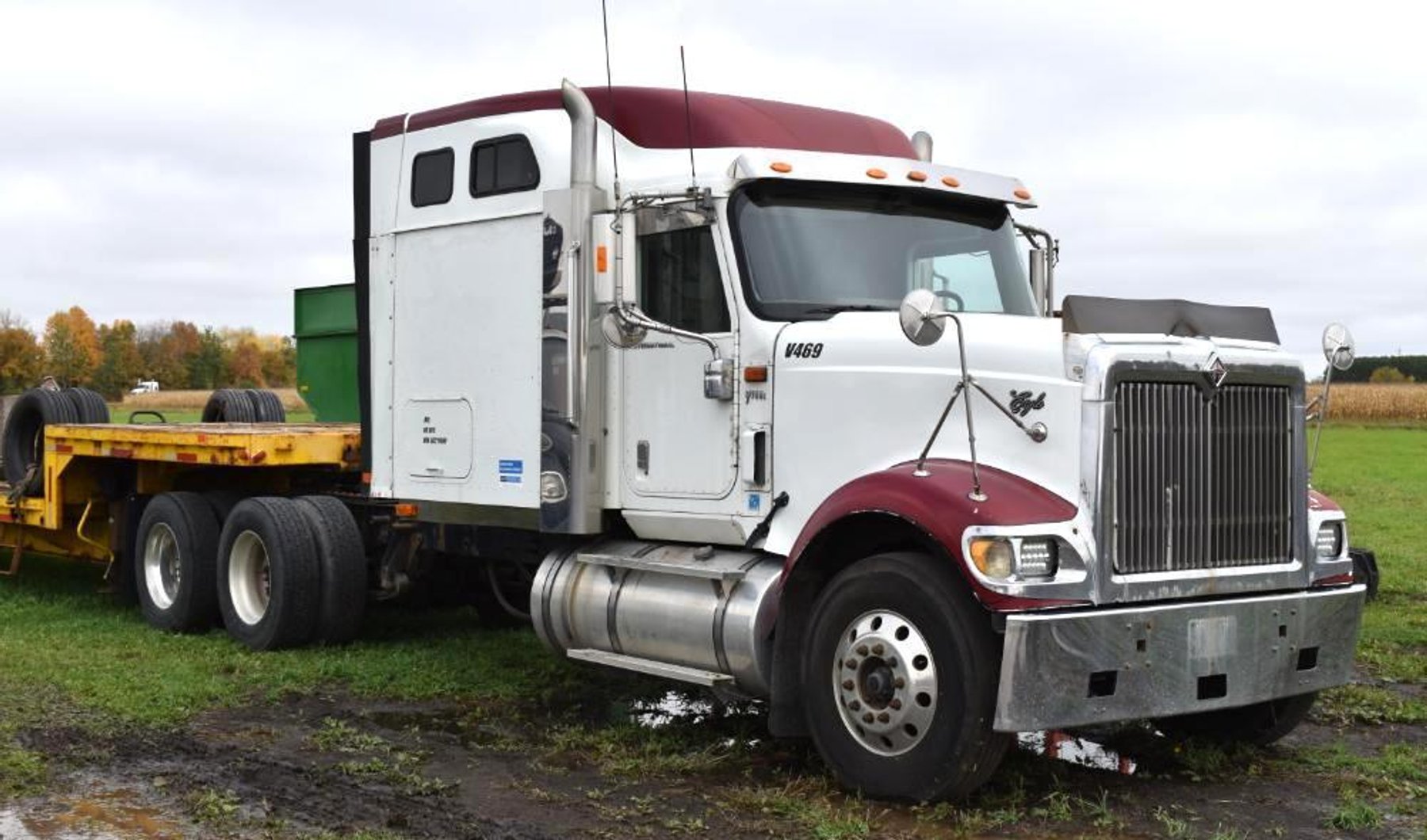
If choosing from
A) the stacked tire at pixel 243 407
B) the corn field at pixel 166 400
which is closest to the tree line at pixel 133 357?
the corn field at pixel 166 400

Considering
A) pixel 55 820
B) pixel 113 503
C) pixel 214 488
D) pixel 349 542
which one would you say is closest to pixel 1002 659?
pixel 55 820

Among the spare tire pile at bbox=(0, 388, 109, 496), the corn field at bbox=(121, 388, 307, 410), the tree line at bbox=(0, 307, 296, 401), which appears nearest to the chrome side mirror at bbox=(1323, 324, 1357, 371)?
the spare tire pile at bbox=(0, 388, 109, 496)

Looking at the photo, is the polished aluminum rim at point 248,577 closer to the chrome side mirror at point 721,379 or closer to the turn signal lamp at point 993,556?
the chrome side mirror at point 721,379

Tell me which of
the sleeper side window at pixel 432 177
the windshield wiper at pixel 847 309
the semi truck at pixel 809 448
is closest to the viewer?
the semi truck at pixel 809 448

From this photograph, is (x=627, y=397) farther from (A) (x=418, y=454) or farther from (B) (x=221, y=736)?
(B) (x=221, y=736)

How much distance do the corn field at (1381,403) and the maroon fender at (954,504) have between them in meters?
51.3

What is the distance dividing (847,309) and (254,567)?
17.1 ft

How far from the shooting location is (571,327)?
335 inches

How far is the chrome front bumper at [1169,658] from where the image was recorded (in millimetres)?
6344

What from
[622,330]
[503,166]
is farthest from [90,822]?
[503,166]

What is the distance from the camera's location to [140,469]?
1205 cm

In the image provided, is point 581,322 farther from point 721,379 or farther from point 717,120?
point 717,120

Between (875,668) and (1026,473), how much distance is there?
3.35 feet

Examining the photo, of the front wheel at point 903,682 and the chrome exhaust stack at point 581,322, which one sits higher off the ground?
the chrome exhaust stack at point 581,322
